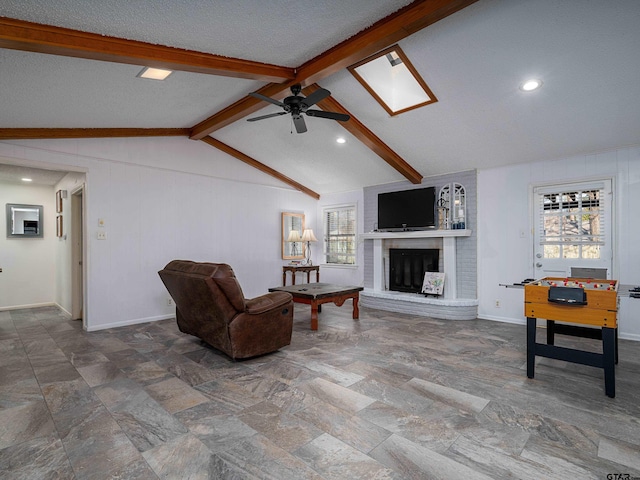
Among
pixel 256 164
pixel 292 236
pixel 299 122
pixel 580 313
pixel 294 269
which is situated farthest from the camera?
pixel 292 236

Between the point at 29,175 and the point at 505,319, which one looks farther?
the point at 29,175

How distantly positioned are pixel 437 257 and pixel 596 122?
2.84 metres

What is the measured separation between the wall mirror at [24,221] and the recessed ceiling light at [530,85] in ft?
26.6

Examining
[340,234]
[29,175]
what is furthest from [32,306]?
[340,234]

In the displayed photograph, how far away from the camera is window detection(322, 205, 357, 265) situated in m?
7.56

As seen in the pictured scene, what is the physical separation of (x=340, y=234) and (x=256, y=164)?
239 centimetres

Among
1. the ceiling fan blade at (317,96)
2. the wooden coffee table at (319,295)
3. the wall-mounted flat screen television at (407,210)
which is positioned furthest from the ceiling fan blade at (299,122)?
the wall-mounted flat screen television at (407,210)

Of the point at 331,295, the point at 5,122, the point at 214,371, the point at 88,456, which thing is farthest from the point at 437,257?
the point at 5,122

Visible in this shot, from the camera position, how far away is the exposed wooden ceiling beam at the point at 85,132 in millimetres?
4152

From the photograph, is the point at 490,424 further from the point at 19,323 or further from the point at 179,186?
the point at 19,323

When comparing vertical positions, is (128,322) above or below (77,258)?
below

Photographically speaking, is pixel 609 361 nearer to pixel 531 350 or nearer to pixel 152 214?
pixel 531 350

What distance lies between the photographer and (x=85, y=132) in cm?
464

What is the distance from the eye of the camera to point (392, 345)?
160 inches
